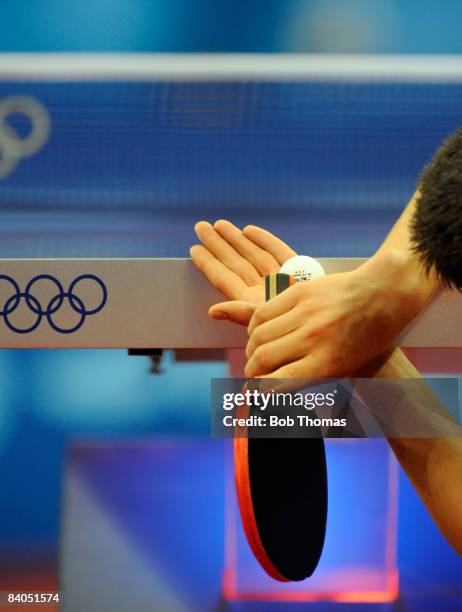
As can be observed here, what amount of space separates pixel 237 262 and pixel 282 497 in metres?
0.29

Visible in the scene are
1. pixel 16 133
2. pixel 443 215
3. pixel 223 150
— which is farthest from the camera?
pixel 223 150

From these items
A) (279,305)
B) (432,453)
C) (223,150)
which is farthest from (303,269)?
(223,150)

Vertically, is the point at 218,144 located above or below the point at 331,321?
above

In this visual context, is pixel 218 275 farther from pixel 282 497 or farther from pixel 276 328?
pixel 282 497

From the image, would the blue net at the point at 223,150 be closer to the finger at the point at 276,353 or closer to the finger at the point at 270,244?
the finger at the point at 270,244

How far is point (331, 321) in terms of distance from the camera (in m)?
0.96

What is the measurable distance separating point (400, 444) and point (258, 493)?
0.19 meters

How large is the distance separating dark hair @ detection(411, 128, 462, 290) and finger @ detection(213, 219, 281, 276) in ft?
1.06

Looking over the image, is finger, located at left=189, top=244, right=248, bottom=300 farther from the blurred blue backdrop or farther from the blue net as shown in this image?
the blurred blue backdrop

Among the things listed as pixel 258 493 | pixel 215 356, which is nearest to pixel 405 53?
pixel 215 356

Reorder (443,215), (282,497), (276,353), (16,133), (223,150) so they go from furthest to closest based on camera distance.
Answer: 1. (223,150)
2. (16,133)
3. (282,497)
4. (276,353)
5. (443,215)

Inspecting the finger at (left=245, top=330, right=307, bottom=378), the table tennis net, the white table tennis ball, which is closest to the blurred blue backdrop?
the table tennis net

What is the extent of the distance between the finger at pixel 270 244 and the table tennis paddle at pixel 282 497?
0.11m

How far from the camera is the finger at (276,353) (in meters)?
0.94
